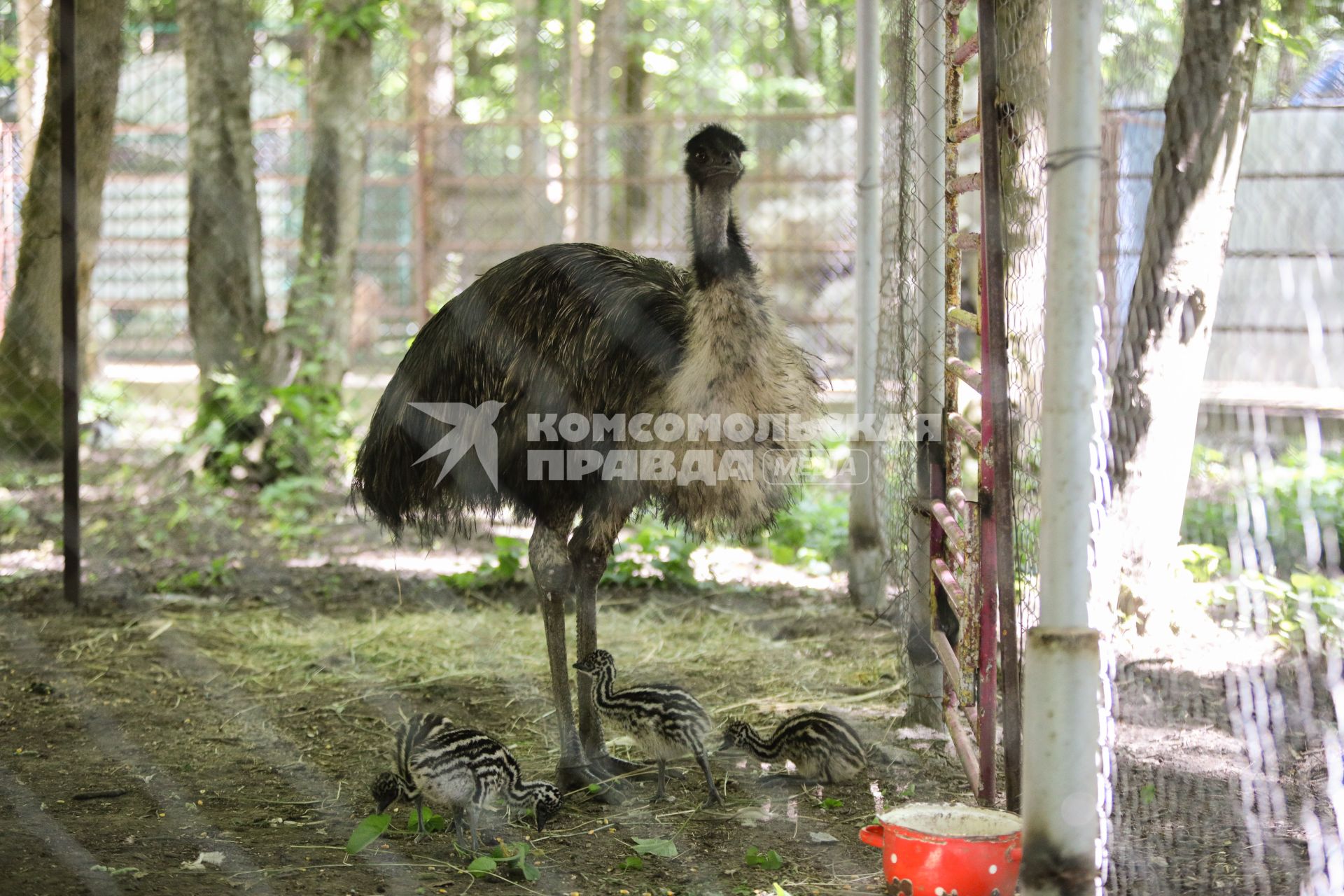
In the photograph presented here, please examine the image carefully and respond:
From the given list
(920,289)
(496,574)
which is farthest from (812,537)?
(920,289)

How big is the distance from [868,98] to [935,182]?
1348 mm

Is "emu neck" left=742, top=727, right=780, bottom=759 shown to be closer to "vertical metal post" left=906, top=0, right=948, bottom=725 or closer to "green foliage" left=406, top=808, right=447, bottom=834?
"vertical metal post" left=906, top=0, right=948, bottom=725

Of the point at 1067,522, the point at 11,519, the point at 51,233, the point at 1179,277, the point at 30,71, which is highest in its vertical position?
the point at 30,71

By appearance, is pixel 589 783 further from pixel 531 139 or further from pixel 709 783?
pixel 531 139

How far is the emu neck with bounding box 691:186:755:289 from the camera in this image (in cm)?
356

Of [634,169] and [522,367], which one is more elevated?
[634,169]

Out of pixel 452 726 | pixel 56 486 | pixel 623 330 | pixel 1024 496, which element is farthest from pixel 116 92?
pixel 1024 496

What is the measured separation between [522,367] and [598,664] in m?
0.89

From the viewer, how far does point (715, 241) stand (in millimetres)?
3574

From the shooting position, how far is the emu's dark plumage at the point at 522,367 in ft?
12.3

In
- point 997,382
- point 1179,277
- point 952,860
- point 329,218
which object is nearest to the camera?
point 952,860

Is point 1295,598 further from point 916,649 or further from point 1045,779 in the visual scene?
point 1045,779

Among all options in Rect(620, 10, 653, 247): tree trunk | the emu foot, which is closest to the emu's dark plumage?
the emu foot

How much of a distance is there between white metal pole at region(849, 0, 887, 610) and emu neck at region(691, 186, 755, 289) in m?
2.01
